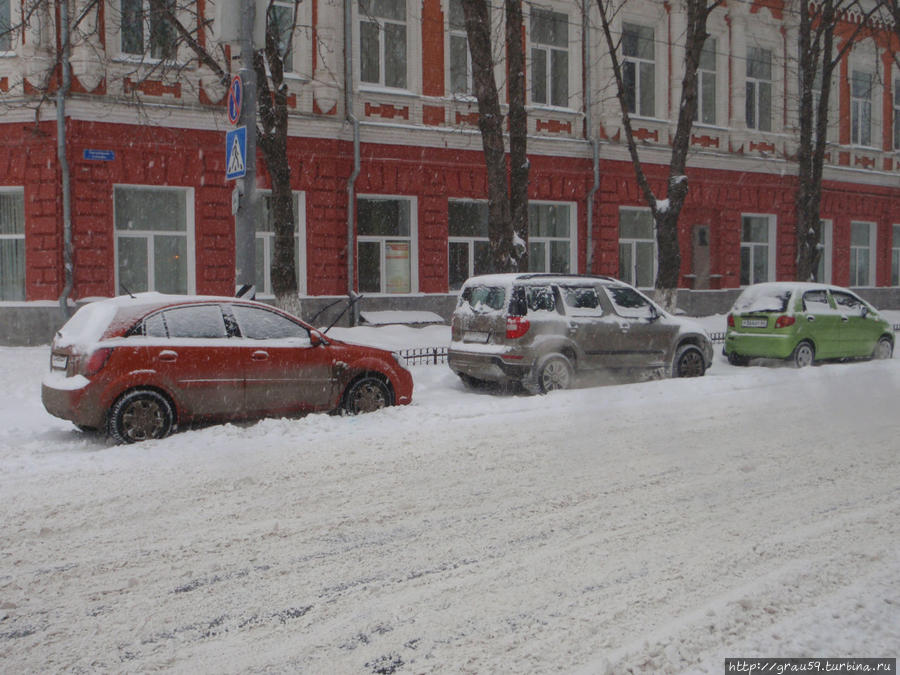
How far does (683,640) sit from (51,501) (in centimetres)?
429

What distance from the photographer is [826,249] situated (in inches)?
1152

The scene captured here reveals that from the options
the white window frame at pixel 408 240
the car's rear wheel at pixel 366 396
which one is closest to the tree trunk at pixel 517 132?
the car's rear wheel at pixel 366 396

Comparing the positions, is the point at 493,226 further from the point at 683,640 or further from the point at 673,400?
the point at 683,640

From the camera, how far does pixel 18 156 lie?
54.9 feet

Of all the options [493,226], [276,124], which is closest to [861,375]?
[493,226]

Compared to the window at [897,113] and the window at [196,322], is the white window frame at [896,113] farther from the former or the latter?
the window at [196,322]

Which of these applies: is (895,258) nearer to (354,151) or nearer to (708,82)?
(708,82)

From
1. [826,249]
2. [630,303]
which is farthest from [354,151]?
[826,249]

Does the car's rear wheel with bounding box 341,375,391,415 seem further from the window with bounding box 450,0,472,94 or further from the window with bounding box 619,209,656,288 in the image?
the window with bounding box 619,209,656,288

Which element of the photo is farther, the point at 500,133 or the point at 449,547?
the point at 500,133

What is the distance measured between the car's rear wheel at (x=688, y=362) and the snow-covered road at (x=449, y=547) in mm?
4266

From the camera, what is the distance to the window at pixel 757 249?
27.0m

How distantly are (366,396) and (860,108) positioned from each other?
27.5m

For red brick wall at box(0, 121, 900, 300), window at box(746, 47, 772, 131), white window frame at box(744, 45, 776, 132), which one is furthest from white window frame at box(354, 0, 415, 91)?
window at box(746, 47, 772, 131)
